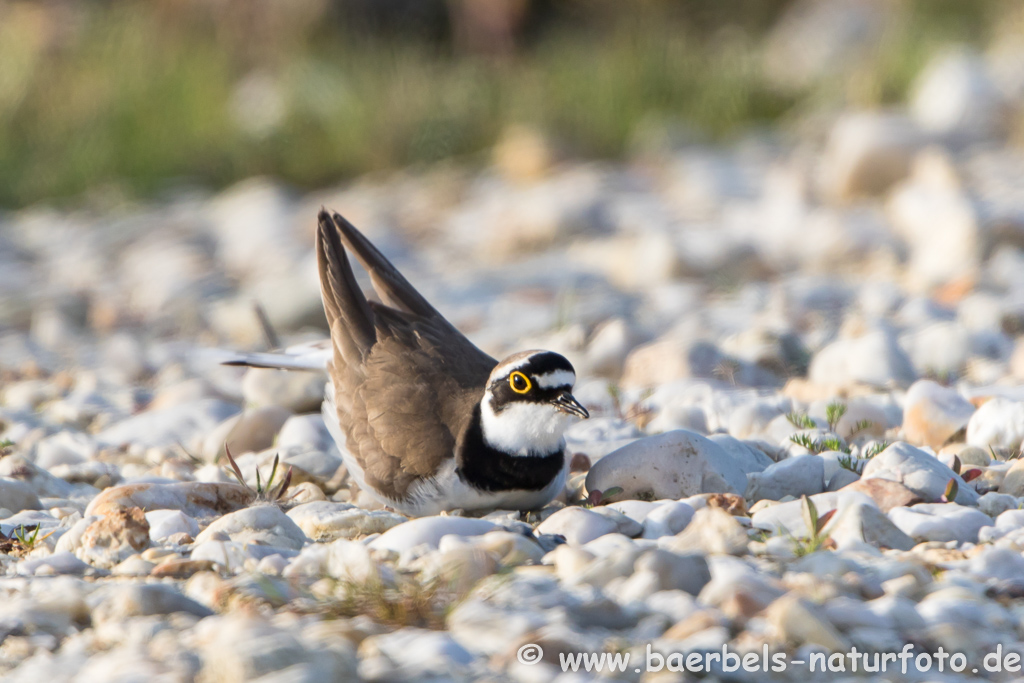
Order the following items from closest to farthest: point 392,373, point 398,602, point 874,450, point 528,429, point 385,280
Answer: point 398,602 → point 528,429 → point 874,450 → point 392,373 → point 385,280

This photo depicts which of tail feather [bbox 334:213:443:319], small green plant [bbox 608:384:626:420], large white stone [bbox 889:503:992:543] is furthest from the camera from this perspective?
A: small green plant [bbox 608:384:626:420]

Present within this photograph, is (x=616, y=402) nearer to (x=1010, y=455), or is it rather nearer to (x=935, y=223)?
(x=1010, y=455)

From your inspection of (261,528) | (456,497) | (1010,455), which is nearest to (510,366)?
(456,497)

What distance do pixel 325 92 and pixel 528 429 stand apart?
9627 millimetres

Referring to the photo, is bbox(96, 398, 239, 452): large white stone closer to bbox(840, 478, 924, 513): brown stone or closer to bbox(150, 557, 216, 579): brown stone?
bbox(150, 557, 216, 579): brown stone

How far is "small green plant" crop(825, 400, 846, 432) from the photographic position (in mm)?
4079

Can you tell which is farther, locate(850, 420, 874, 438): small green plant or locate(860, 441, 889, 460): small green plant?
locate(850, 420, 874, 438): small green plant

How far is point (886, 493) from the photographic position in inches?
127

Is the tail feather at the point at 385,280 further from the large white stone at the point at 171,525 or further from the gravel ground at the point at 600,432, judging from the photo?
the large white stone at the point at 171,525

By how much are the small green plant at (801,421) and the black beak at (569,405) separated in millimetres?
1064

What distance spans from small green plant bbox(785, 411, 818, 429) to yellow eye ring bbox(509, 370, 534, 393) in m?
1.19

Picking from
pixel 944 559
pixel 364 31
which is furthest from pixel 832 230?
pixel 364 31

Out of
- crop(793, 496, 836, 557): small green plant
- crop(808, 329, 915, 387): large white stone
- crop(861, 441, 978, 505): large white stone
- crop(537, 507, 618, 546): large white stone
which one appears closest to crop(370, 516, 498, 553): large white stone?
crop(537, 507, 618, 546): large white stone

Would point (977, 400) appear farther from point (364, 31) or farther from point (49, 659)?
point (364, 31)
